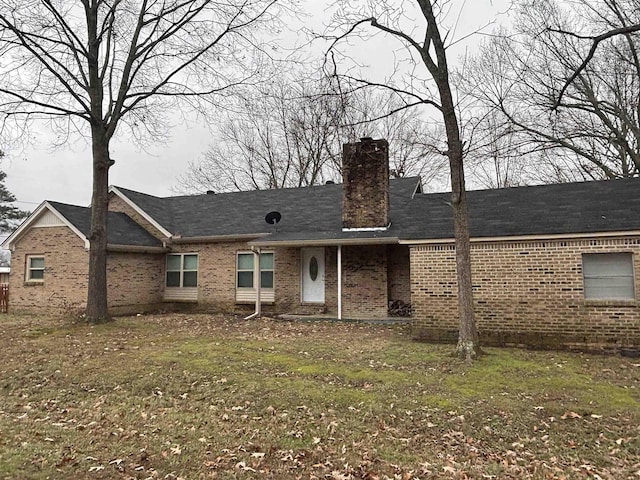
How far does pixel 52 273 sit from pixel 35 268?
112 cm

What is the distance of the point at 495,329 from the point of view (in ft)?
32.9

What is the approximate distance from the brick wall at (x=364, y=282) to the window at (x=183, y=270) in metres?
6.16

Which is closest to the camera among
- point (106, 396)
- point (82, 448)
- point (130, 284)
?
point (82, 448)

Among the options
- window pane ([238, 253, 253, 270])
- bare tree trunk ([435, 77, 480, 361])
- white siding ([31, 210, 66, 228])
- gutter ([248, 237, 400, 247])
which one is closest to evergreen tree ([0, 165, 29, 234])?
white siding ([31, 210, 66, 228])

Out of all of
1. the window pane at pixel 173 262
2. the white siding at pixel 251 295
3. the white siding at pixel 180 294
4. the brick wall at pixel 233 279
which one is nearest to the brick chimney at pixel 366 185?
the brick wall at pixel 233 279

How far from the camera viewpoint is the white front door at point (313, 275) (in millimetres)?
15578

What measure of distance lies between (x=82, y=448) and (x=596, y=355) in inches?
357

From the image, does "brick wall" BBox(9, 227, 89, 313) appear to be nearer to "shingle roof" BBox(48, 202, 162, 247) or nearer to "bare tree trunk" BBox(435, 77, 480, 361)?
"shingle roof" BBox(48, 202, 162, 247)

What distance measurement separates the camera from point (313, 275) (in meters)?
15.7

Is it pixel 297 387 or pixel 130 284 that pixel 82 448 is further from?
pixel 130 284

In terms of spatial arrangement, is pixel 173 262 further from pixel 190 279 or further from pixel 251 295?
pixel 251 295

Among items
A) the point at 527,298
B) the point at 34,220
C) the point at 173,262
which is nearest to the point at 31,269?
the point at 34,220

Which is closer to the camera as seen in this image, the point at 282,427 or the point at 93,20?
the point at 282,427

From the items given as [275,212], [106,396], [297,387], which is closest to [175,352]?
[106,396]
